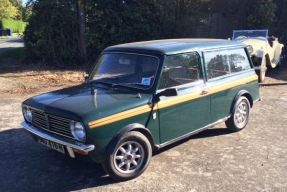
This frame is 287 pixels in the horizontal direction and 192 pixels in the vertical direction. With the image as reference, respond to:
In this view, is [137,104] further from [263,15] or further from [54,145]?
[263,15]

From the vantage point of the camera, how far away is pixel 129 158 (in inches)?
160

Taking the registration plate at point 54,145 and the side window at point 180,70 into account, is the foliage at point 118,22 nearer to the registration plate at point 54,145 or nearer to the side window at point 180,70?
the side window at point 180,70

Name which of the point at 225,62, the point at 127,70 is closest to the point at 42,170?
the point at 127,70

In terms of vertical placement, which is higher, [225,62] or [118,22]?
[118,22]

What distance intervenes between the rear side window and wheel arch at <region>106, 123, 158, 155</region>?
1618mm

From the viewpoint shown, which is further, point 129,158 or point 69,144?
point 129,158

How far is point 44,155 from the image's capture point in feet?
16.1

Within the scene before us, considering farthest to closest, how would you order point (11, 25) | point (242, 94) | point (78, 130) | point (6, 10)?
1. point (6, 10)
2. point (11, 25)
3. point (242, 94)
4. point (78, 130)

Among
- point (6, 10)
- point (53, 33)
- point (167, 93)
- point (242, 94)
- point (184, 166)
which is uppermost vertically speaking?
point (6, 10)

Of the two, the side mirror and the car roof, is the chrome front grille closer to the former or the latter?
the side mirror

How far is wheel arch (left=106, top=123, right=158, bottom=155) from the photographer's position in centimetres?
380

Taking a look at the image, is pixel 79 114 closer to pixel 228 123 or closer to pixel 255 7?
pixel 228 123

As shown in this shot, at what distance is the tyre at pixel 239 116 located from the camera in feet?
18.6

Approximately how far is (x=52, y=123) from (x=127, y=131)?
1.02 meters
